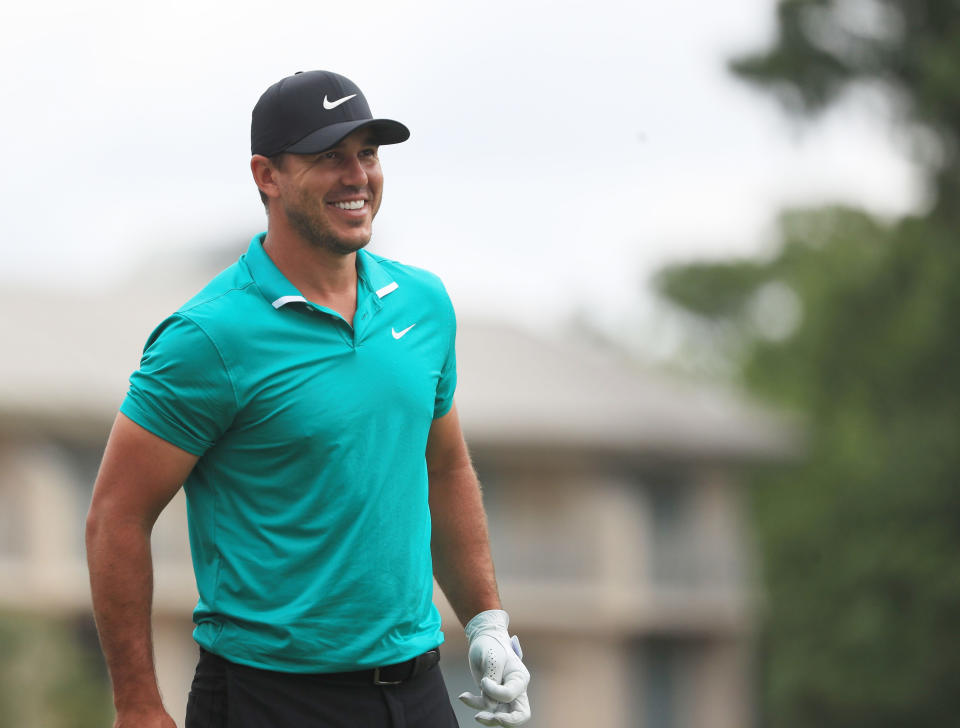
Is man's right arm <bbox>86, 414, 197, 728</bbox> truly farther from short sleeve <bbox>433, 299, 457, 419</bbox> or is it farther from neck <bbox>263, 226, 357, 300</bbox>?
short sleeve <bbox>433, 299, 457, 419</bbox>

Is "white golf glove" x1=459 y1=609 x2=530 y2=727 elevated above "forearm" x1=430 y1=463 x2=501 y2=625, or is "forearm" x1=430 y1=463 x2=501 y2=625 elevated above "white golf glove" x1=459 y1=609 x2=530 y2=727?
"forearm" x1=430 y1=463 x2=501 y2=625

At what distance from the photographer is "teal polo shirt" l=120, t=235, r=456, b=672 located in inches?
166

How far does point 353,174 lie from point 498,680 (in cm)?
140

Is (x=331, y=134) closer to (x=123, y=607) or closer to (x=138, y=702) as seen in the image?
(x=123, y=607)

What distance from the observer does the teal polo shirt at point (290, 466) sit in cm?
422

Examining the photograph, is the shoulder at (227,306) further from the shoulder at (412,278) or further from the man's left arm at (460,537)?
the man's left arm at (460,537)

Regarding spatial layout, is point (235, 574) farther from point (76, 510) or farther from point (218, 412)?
point (76, 510)

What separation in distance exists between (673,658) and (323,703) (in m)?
32.8

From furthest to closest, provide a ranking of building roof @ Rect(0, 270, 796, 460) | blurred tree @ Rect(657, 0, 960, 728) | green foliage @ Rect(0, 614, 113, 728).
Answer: building roof @ Rect(0, 270, 796, 460) < blurred tree @ Rect(657, 0, 960, 728) < green foliage @ Rect(0, 614, 113, 728)

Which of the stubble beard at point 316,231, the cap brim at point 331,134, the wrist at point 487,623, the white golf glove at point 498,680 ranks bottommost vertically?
the white golf glove at point 498,680

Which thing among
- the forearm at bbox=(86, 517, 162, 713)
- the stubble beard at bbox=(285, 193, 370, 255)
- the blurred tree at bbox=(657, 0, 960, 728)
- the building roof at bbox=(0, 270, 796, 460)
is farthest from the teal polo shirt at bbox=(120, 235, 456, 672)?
the building roof at bbox=(0, 270, 796, 460)

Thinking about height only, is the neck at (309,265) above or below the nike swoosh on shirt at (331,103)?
below

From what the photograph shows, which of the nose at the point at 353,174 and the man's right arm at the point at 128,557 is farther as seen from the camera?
the nose at the point at 353,174

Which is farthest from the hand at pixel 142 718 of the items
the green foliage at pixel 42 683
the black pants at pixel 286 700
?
the green foliage at pixel 42 683
